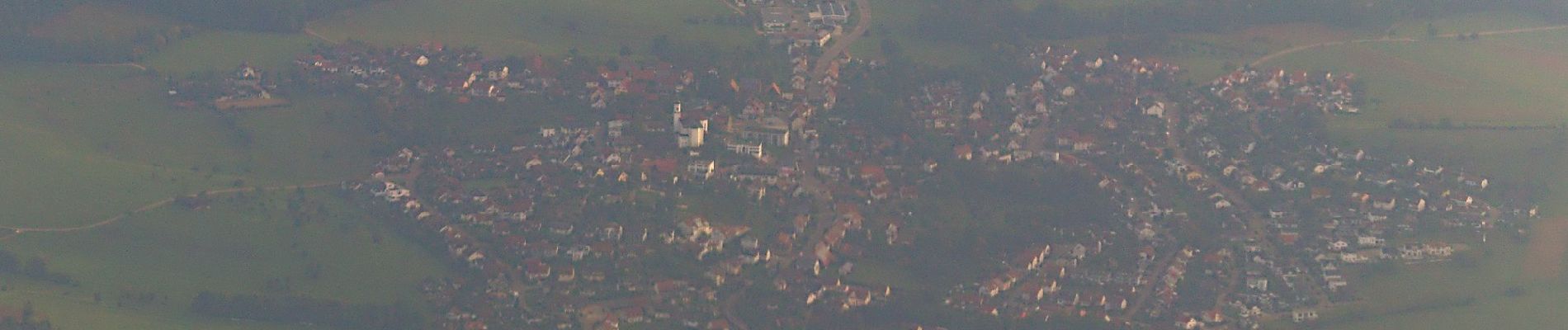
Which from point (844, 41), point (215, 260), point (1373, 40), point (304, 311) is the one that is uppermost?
point (1373, 40)

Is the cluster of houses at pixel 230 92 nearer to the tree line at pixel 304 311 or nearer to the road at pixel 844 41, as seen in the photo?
the tree line at pixel 304 311

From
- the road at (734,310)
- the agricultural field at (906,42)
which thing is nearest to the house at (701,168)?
the road at (734,310)

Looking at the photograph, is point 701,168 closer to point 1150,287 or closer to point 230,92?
point 1150,287

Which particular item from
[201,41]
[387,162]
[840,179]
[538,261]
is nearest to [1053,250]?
[840,179]

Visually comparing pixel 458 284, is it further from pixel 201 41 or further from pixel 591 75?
pixel 201 41

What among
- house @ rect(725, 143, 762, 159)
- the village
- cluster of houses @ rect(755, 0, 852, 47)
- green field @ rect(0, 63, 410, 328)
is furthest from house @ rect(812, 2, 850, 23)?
green field @ rect(0, 63, 410, 328)

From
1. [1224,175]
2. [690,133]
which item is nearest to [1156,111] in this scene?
[1224,175]
